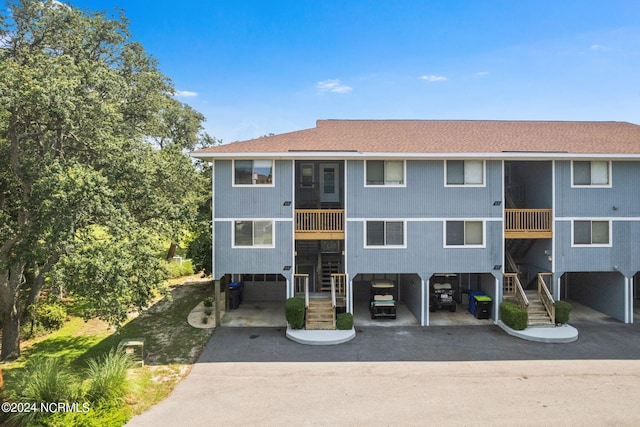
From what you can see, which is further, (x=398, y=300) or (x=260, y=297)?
(x=260, y=297)

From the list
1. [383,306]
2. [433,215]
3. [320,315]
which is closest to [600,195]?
[433,215]

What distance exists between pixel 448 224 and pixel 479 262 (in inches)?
79.5

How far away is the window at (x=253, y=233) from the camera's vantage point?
45.9 ft

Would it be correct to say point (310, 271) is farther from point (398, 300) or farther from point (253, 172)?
point (253, 172)

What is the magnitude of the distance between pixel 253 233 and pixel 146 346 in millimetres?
5433

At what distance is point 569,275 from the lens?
17859 mm

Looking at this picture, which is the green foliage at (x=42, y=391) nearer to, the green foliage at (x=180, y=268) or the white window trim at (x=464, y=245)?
the white window trim at (x=464, y=245)

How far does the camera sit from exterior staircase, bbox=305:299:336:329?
13.3 meters

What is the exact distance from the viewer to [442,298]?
15602mm

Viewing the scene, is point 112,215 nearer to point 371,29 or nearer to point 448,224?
point 448,224

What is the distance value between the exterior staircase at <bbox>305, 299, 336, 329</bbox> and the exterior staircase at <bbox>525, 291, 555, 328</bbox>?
24.9 ft

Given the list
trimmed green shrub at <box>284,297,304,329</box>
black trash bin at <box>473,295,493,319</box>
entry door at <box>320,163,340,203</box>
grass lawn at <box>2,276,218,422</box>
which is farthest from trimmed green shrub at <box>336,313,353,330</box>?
entry door at <box>320,163,340,203</box>

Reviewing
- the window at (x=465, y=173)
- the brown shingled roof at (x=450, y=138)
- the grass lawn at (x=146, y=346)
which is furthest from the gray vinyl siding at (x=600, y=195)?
the grass lawn at (x=146, y=346)

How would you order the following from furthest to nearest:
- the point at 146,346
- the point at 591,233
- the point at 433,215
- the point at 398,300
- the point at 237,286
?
the point at 398,300, the point at 237,286, the point at 591,233, the point at 433,215, the point at 146,346
